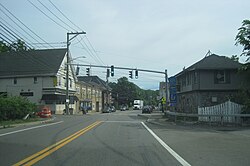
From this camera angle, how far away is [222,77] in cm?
3528

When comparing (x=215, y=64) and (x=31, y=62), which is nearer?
(x=215, y=64)

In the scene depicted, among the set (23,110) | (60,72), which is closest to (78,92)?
(60,72)

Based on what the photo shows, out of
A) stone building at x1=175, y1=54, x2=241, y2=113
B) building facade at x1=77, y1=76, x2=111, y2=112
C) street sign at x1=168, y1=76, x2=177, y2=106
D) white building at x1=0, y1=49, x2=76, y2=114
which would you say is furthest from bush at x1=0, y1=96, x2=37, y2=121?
building facade at x1=77, y1=76, x2=111, y2=112

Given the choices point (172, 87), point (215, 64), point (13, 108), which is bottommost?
point (13, 108)

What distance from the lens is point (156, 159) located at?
1007 cm

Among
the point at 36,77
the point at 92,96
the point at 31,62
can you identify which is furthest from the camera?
the point at 92,96

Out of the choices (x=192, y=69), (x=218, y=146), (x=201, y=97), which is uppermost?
(x=192, y=69)

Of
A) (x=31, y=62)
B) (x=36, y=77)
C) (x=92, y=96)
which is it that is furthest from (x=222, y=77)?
(x=92, y=96)

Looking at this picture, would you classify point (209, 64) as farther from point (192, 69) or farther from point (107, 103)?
point (107, 103)

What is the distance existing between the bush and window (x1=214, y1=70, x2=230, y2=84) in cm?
1990

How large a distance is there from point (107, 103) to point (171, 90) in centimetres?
7694

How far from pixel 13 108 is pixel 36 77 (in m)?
26.3

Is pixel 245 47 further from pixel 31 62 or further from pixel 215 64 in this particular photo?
pixel 31 62

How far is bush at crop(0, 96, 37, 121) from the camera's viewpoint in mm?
30184
